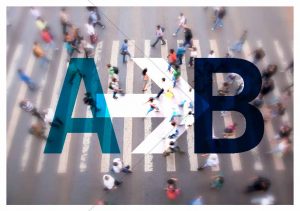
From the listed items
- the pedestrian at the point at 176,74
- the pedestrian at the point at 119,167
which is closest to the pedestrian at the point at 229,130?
the pedestrian at the point at 176,74

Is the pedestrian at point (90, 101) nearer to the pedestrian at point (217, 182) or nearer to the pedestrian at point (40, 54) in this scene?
the pedestrian at point (40, 54)

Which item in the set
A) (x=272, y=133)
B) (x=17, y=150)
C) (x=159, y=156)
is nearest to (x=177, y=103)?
(x=159, y=156)

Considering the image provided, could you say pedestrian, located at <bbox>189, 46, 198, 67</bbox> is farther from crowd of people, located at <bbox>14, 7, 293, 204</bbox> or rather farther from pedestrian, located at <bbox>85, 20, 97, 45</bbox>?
pedestrian, located at <bbox>85, 20, 97, 45</bbox>

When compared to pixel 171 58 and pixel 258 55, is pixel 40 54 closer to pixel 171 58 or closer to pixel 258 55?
pixel 171 58

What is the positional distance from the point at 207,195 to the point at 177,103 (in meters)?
4.47

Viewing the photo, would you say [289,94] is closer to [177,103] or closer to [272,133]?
[272,133]

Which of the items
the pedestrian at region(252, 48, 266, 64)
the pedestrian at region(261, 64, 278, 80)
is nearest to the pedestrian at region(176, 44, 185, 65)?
the pedestrian at region(252, 48, 266, 64)

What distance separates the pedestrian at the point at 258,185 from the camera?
44.9ft

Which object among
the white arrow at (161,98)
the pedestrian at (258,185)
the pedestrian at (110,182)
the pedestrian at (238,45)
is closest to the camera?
the pedestrian at (110,182)

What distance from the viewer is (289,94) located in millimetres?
16312

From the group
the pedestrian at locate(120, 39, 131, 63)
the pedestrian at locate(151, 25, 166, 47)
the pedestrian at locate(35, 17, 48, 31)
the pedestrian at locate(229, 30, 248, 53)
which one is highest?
the pedestrian at locate(35, 17, 48, 31)

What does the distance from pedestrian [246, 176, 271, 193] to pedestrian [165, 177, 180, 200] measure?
9.00ft

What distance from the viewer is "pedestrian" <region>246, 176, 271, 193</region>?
44.9ft

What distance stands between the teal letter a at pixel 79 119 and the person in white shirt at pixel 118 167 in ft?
3.06
